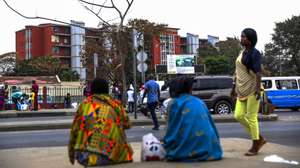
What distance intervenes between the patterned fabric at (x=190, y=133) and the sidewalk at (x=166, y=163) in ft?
0.38

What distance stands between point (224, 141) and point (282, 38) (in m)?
56.8

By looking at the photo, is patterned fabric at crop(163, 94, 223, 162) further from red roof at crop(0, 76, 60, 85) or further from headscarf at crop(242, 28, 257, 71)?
red roof at crop(0, 76, 60, 85)

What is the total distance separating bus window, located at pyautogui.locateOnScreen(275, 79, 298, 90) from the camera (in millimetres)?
26281

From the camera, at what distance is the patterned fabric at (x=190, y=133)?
244 inches

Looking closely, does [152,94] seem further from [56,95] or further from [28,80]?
[28,80]

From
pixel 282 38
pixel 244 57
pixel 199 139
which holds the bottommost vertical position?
pixel 199 139

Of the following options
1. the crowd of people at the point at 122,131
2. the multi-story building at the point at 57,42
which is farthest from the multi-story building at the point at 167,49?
the crowd of people at the point at 122,131

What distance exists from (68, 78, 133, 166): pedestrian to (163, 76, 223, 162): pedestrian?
573 millimetres

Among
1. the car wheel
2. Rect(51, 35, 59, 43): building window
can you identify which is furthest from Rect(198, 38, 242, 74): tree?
the car wheel

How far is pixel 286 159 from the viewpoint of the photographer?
727cm

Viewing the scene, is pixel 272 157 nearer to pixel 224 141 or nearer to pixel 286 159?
pixel 286 159

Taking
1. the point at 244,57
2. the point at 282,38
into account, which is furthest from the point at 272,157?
the point at 282,38

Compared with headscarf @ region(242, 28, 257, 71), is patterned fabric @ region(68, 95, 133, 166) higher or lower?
lower

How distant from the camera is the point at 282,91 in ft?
86.2
